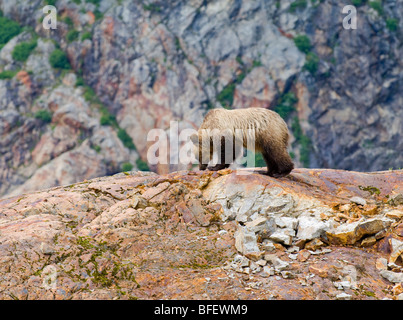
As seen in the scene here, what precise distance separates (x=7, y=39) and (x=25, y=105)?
11.3 meters

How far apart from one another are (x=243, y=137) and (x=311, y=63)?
6098 centimetres

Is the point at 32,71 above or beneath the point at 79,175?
above

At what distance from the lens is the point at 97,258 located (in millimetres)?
8734

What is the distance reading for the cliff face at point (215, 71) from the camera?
69.0m

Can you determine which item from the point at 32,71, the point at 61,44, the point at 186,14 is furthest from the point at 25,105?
the point at 186,14

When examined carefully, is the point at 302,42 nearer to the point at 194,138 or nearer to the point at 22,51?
the point at 22,51

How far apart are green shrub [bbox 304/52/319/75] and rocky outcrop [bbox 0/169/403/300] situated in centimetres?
6143

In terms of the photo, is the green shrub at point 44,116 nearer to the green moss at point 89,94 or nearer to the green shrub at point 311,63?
the green moss at point 89,94

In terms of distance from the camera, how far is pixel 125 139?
69250mm

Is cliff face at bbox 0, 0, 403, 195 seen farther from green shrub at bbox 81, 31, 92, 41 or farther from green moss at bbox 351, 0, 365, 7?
green moss at bbox 351, 0, 365, 7

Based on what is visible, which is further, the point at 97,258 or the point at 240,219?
the point at 240,219

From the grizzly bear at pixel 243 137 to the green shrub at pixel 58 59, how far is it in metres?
60.7

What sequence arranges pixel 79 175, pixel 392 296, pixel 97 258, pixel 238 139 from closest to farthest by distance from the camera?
1. pixel 392 296
2. pixel 97 258
3. pixel 238 139
4. pixel 79 175

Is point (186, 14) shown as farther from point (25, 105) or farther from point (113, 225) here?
point (113, 225)
